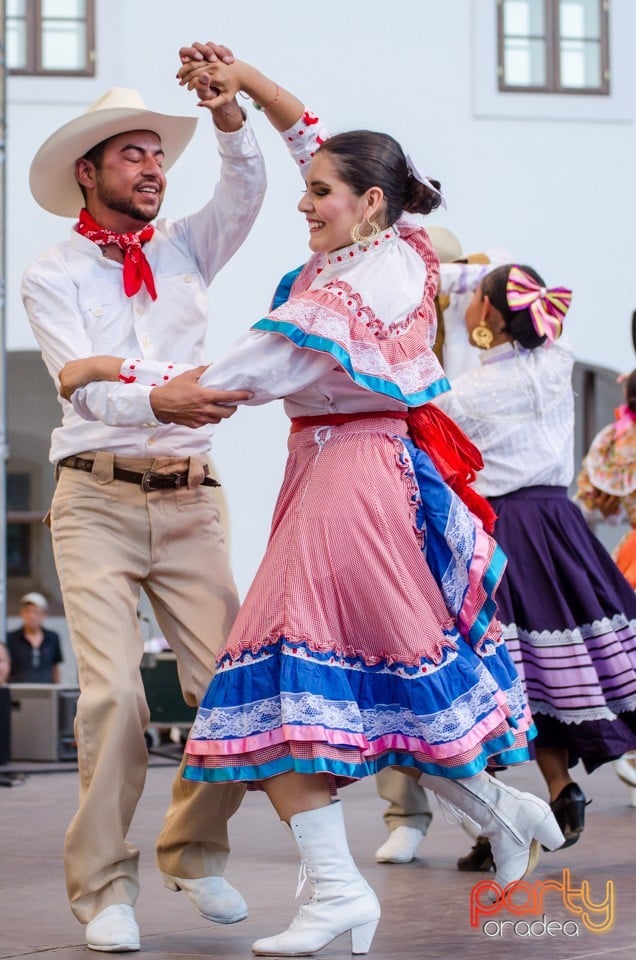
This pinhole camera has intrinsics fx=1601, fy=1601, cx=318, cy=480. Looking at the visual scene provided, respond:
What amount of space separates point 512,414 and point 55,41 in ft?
27.0

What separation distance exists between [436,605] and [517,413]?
1354mm

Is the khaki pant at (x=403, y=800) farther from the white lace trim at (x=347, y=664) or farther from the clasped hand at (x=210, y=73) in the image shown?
the clasped hand at (x=210, y=73)

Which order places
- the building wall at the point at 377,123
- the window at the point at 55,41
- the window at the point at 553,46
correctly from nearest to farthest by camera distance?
the building wall at the point at 377,123 → the window at the point at 55,41 → the window at the point at 553,46

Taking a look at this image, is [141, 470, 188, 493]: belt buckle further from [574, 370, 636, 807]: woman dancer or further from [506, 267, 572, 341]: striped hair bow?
[574, 370, 636, 807]: woman dancer

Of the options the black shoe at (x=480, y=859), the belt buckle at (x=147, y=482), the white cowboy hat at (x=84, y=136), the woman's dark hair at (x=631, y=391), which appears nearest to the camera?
the belt buckle at (x=147, y=482)

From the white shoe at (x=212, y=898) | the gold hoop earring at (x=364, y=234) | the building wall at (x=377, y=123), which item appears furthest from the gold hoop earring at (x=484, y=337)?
the building wall at (x=377, y=123)

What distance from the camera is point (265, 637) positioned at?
2834mm

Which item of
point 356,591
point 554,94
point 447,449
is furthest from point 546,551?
point 554,94

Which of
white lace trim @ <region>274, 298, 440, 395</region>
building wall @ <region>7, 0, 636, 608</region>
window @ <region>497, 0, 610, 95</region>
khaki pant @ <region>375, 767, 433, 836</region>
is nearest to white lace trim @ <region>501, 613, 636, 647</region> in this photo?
khaki pant @ <region>375, 767, 433, 836</region>

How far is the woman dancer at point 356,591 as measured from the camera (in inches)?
109

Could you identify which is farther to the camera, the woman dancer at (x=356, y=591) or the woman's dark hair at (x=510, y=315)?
the woman's dark hair at (x=510, y=315)

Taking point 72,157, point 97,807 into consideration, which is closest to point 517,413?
point 72,157

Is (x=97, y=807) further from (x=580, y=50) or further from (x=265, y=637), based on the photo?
(x=580, y=50)

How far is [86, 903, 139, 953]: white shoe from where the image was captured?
2.91 metres
